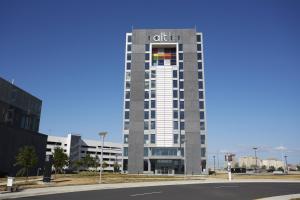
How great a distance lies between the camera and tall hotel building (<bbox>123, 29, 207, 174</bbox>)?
316 feet

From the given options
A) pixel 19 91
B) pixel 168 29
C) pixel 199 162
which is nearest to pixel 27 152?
pixel 19 91

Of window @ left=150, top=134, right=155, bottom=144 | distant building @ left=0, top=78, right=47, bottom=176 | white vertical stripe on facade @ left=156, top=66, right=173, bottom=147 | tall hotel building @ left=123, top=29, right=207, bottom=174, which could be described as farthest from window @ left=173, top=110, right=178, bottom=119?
distant building @ left=0, top=78, right=47, bottom=176

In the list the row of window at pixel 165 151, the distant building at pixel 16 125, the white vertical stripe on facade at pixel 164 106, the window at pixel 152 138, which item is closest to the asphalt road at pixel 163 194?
the distant building at pixel 16 125

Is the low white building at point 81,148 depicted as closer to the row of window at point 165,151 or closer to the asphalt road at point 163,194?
the row of window at point 165,151

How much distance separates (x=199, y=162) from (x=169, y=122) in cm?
1533

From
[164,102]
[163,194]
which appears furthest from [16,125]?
[163,194]

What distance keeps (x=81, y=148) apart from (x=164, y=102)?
80026 millimetres

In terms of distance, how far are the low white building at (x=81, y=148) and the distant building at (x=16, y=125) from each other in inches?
2517

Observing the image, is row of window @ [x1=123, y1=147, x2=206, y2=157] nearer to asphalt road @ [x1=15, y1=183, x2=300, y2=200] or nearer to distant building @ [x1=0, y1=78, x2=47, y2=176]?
distant building @ [x1=0, y1=78, x2=47, y2=176]

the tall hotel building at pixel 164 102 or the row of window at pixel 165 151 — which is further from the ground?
the tall hotel building at pixel 164 102

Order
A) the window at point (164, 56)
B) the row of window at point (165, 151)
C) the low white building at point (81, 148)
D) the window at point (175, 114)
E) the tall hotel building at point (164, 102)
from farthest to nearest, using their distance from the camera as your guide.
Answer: the low white building at point (81, 148)
the window at point (164, 56)
the window at point (175, 114)
the tall hotel building at point (164, 102)
the row of window at point (165, 151)

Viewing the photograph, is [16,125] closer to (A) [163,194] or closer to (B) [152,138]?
(B) [152,138]

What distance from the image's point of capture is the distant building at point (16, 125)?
6356 cm

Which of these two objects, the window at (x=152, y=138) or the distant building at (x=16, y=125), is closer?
the distant building at (x=16, y=125)
